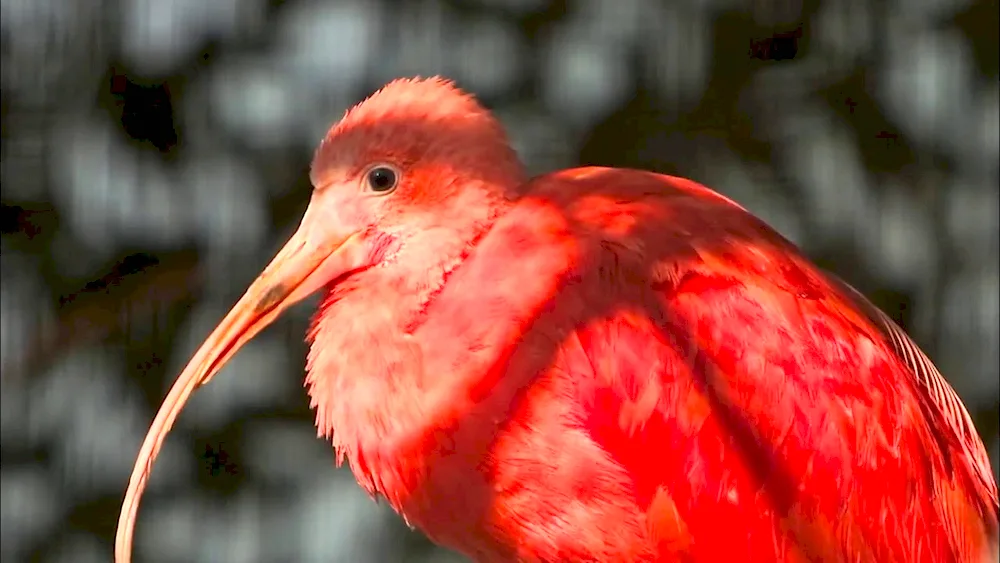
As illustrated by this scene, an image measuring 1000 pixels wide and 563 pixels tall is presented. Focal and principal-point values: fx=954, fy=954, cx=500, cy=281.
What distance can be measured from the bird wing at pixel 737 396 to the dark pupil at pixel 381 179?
141 mm

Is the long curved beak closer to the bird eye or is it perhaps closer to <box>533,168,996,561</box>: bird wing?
the bird eye

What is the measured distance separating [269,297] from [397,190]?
0.16 m

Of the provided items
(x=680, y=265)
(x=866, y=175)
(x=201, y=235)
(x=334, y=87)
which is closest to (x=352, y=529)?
(x=201, y=235)

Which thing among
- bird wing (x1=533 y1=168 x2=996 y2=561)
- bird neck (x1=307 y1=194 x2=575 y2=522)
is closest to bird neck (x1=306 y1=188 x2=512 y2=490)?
bird neck (x1=307 y1=194 x2=575 y2=522)

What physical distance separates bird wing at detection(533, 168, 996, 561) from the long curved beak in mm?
200

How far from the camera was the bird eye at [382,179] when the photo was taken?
33.7 inches

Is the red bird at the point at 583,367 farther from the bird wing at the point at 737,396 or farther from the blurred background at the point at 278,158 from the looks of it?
the blurred background at the point at 278,158

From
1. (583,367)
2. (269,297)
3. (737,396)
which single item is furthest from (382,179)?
(737,396)

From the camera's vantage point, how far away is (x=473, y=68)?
4.55 feet

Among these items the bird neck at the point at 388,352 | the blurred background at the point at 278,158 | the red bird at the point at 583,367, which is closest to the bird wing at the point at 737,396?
the red bird at the point at 583,367

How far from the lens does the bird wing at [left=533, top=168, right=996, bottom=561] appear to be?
2.53 ft

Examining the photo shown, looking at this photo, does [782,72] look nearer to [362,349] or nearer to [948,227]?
[948,227]

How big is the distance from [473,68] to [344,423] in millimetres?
715

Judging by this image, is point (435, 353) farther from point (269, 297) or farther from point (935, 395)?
point (935, 395)
